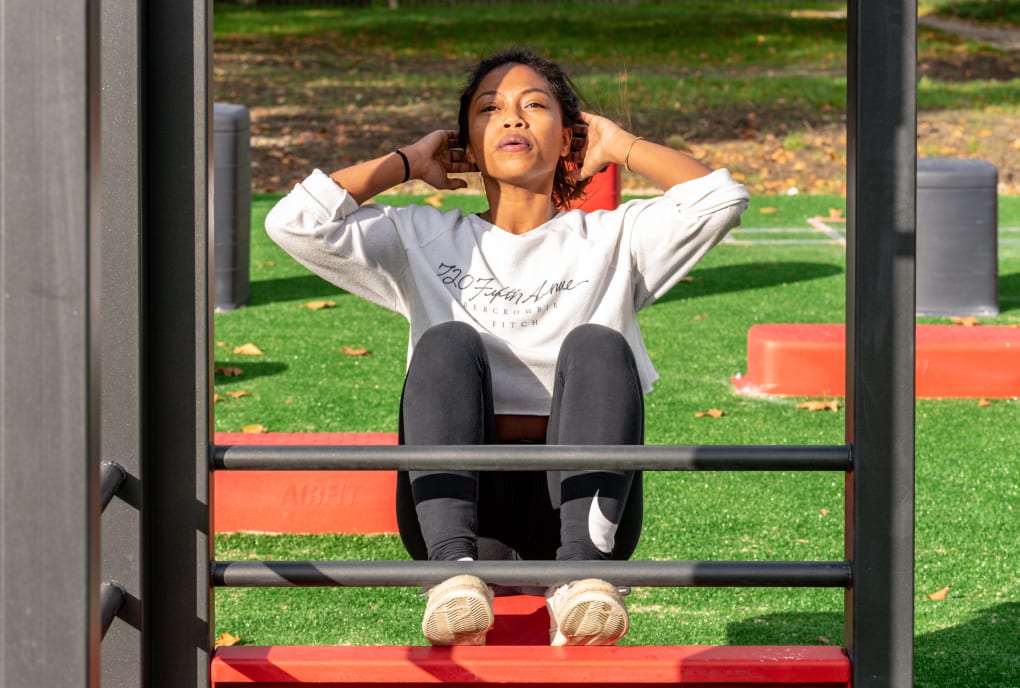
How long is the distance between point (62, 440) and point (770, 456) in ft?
3.71

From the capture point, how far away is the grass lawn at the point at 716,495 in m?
3.61

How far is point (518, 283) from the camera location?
9.82 ft

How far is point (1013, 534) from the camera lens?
4.26 metres

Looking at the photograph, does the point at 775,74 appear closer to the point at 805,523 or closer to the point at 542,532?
the point at 805,523

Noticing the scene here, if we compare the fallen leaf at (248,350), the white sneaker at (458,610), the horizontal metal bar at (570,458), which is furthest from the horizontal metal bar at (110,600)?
the fallen leaf at (248,350)

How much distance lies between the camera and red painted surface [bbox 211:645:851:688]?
236 cm

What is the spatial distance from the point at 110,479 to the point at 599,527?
84 centimetres

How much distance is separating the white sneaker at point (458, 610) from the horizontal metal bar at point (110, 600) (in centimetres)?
45

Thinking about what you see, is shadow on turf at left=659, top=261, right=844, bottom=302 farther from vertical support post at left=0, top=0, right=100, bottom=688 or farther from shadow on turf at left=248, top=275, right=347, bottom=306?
vertical support post at left=0, top=0, right=100, bottom=688

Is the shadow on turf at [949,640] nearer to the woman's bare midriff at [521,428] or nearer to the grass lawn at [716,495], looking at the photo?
the grass lawn at [716,495]

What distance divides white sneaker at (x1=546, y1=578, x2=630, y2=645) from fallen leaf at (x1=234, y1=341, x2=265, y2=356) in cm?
416

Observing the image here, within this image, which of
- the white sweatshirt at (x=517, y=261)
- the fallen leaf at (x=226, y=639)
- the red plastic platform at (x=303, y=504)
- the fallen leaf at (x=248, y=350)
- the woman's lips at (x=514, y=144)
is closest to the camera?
the white sweatshirt at (x=517, y=261)

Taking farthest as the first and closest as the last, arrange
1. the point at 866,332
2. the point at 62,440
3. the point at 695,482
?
the point at 695,482 < the point at 866,332 < the point at 62,440

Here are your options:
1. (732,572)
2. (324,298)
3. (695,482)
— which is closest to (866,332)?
(732,572)
